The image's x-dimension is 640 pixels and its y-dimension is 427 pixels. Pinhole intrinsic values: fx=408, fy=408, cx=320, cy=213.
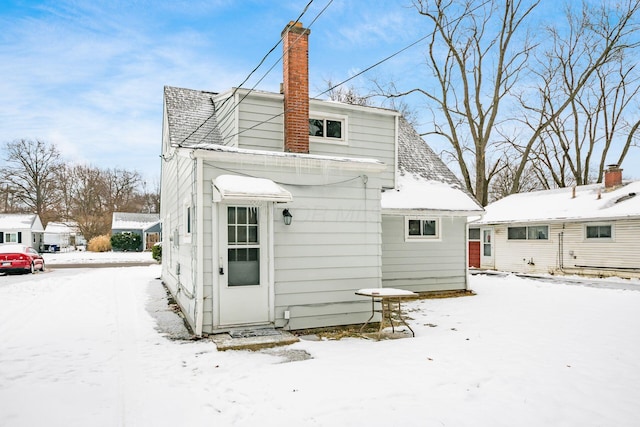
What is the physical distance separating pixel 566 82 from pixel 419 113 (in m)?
9.06

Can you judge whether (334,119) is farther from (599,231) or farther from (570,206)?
(570,206)

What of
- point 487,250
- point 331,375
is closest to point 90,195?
point 487,250

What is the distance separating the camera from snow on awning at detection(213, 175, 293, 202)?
233 inches

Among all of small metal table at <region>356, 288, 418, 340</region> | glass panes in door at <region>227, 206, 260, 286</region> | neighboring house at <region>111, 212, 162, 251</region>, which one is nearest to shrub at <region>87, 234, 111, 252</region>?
neighboring house at <region>111, 212, 162, 251</region>

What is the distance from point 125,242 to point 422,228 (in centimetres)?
3052

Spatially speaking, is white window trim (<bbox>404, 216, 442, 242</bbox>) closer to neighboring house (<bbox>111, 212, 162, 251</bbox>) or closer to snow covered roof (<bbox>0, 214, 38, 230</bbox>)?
neighboring house (<bbox>111, 212, 162, 251</bbox>)

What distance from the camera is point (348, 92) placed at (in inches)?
1013

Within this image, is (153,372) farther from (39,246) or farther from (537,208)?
(39,246)

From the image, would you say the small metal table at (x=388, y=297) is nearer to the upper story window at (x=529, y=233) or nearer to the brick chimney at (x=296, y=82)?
the brick chimney at (x=296, y=82)

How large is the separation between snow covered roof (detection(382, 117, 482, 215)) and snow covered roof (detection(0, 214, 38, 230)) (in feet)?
119

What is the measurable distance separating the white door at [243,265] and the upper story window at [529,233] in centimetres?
1497

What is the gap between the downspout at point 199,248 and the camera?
6.21m

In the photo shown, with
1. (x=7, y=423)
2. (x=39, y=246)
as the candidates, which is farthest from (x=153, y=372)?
(x=39, y=246)

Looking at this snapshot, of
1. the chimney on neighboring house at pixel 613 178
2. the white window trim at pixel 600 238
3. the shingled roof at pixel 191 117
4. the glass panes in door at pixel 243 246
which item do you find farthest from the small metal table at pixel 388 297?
the chimney on neighboring house at pixel 613 178
